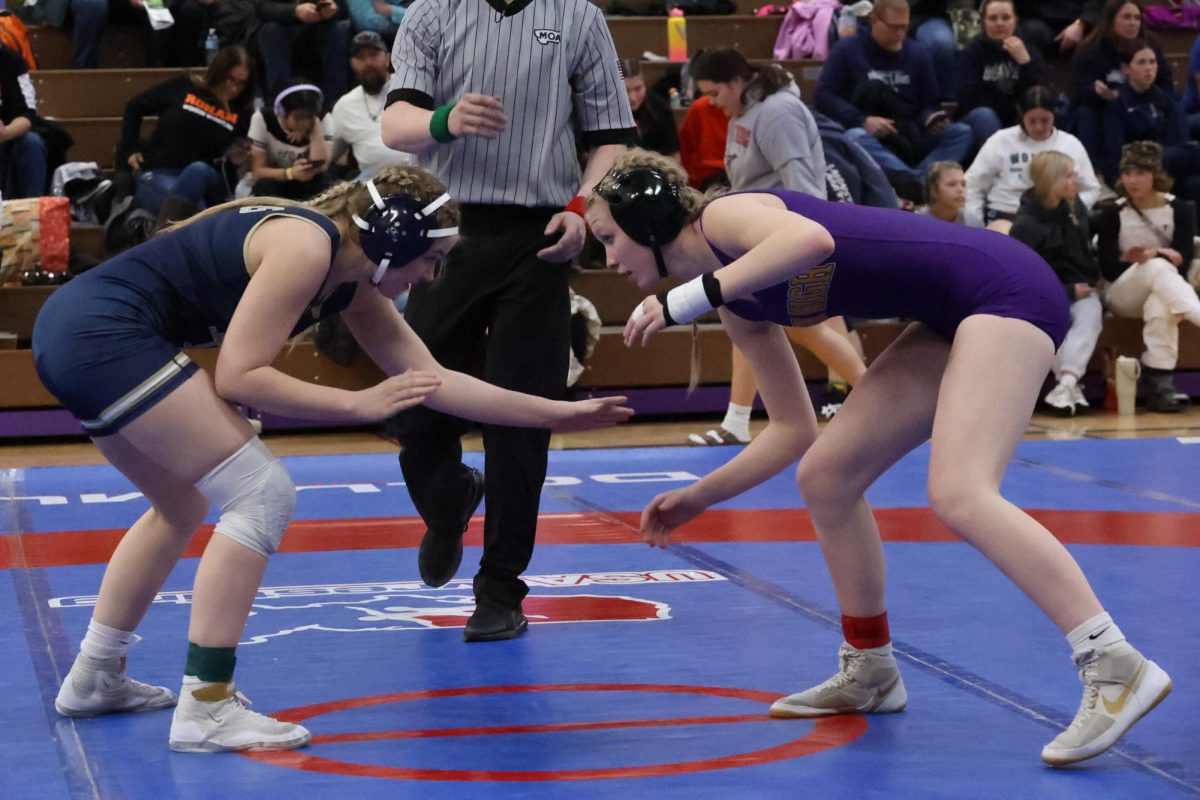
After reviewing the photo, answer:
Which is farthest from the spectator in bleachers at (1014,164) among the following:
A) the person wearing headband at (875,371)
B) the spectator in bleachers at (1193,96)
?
the person wearing headband at (875,371)

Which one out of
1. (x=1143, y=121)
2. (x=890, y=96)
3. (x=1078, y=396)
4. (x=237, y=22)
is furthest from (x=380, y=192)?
(x=1143, y=121)

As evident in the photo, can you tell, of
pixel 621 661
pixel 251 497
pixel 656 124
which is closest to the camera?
pixel 251 497

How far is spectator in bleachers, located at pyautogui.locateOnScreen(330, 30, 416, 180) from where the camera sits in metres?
10.1

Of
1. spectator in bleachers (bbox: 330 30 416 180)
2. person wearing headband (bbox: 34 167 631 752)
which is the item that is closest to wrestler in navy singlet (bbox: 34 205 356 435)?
person wearing headband (bbox: 34 167 631 752)

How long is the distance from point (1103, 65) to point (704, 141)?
129 inches

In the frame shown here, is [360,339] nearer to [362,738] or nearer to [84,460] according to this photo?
[362,738]

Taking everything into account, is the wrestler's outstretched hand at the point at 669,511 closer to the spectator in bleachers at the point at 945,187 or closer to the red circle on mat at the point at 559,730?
the red circle on mat at the point at 559,730

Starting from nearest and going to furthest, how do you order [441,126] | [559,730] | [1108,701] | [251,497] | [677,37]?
[1108,701] → [251,497] → [559,730] → [441,126] → [677,37]

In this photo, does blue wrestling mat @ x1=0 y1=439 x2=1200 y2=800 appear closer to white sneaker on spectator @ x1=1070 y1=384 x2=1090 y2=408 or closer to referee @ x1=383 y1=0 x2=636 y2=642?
referee @ x1=383 y1=0 x2=636 y2=642

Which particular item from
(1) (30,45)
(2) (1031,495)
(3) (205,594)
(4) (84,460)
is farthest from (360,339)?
(1) (30,45)

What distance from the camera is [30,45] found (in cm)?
1184

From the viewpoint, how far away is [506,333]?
4750 mm

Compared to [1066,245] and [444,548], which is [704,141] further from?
[444,548]

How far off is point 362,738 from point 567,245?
1616mm
